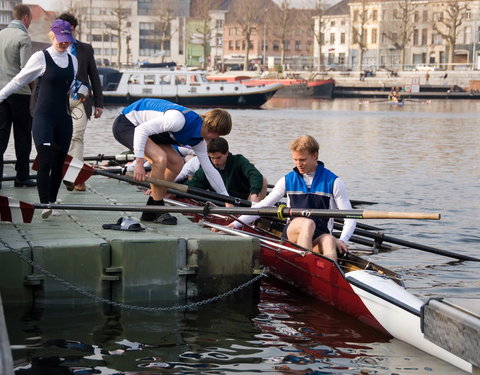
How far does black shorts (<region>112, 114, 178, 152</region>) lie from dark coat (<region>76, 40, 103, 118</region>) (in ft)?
8.66

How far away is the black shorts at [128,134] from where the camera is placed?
10.1m

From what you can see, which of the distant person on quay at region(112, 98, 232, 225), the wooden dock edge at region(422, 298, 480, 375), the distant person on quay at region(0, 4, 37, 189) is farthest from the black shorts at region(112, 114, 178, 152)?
the wooden dock edge at region(422, 298, 480, 375)

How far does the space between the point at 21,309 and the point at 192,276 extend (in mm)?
1643

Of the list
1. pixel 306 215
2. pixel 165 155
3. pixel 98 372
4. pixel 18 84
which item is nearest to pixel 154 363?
pixel 98 372

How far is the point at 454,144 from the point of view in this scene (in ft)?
114

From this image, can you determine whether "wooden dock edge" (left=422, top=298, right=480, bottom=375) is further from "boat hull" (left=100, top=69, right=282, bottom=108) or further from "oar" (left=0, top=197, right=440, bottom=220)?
"boat hull" (left=100, top=69, right=282, bottom=108)

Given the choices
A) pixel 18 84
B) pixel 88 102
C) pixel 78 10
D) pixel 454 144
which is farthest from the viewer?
pixel 78 10

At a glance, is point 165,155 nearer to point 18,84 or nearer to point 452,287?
point 18,84

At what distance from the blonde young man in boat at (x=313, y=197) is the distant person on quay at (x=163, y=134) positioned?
2.90ft

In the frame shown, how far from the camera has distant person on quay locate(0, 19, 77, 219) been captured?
996 centimetres

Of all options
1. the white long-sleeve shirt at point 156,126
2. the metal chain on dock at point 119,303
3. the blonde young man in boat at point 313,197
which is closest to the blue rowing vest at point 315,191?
the blonde young man in boat at point 313,197

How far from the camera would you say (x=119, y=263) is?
8.77 meters

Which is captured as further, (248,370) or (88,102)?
(88,102)

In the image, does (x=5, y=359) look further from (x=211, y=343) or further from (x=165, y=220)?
(x=165, y=220)
